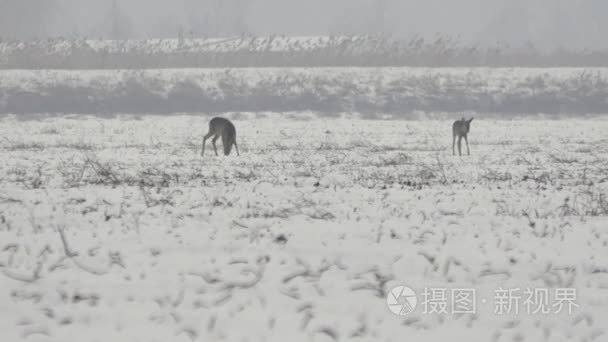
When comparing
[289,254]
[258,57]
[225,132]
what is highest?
[258,57]

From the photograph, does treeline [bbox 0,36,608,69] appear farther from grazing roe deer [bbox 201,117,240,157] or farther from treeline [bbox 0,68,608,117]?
grazing roe deer [bbox 201,117,240,157]

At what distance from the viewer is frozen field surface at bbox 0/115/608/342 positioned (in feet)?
13.9

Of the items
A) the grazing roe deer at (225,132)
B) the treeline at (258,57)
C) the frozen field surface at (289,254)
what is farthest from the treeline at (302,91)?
the frozen field surface at (289,254)

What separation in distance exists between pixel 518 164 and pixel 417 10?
435 feet

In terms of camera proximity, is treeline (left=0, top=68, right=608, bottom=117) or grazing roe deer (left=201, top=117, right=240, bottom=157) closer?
grazing roe deer (left=201, top=117, right=240, bottom=157)

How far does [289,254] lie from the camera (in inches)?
200

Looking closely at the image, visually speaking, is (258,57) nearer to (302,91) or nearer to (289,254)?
(302,91)

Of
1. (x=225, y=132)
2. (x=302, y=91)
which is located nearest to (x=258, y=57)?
(x=302, y=91)

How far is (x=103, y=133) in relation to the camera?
1938cm

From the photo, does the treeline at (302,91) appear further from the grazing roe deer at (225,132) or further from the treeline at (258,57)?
the grazing roe deer at (225,132)

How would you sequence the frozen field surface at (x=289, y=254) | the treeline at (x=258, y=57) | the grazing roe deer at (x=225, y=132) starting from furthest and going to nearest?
the treeline at (x=258, y=57) < the grazing roe deer at (x=225, y=132) < the frozen field surface at (x=289, y=254)

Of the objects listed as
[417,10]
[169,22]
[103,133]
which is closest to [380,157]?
[103,133]

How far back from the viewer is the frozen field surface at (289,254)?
423 centimetres

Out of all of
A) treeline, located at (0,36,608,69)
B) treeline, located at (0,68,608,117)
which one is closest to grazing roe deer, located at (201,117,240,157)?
treeline, located at (0,68,608,117)
